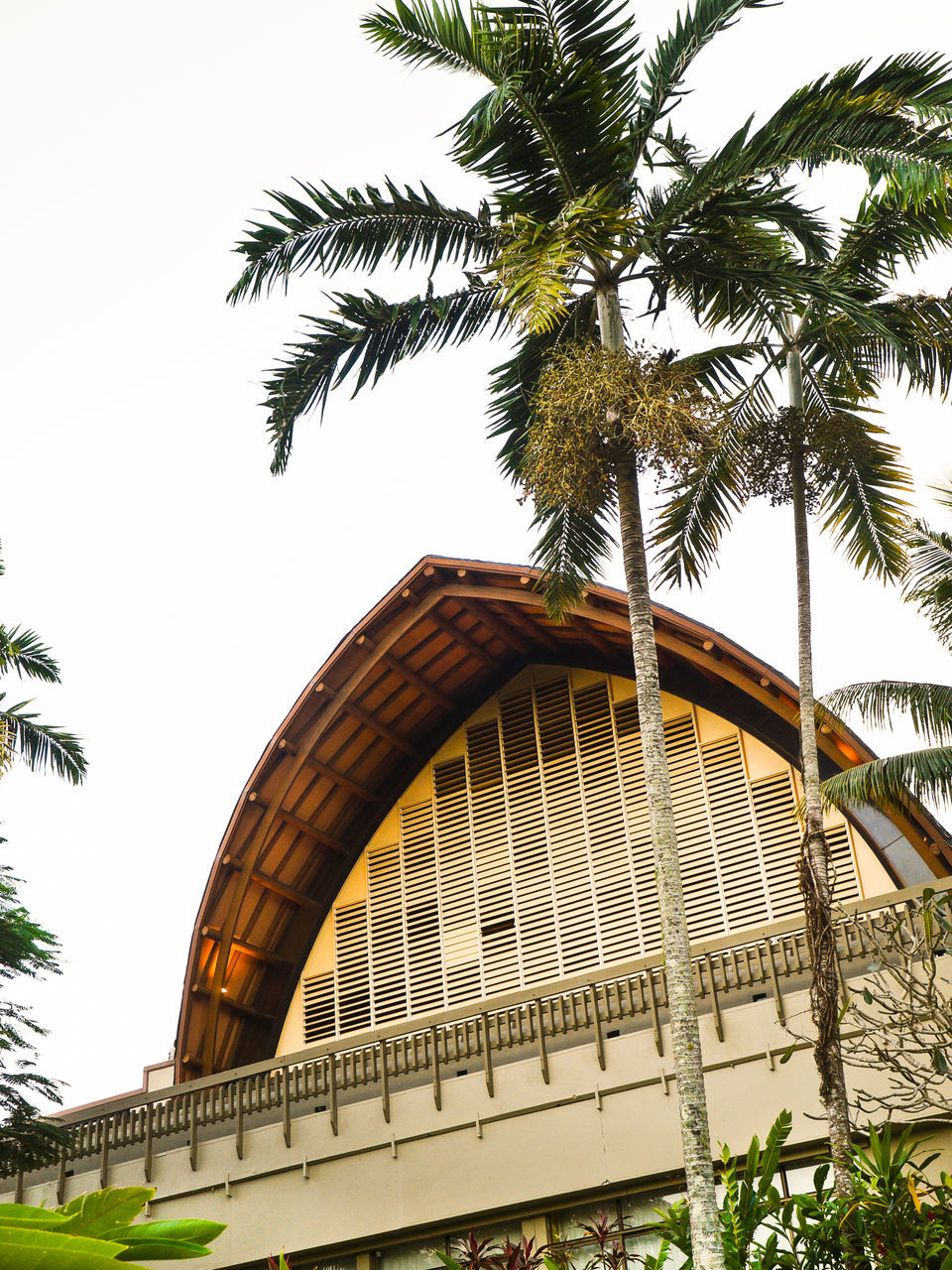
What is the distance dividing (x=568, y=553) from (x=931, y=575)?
3.64 metres

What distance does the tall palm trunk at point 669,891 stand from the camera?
716 cm

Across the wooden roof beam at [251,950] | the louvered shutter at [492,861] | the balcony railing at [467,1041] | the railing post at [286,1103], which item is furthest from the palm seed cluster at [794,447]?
the wooden roof beam at [251,950]

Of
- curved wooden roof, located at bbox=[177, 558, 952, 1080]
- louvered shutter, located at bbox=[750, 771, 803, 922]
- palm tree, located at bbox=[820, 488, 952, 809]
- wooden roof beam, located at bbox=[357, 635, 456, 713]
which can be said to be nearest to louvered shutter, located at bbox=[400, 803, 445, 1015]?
curved wooden roof, located at bbox=[177, 558, 952, 1080]

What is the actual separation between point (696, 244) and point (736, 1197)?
648 centimetres

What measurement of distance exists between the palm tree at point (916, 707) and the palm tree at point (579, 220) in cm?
305

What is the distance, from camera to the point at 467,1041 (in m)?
12.8

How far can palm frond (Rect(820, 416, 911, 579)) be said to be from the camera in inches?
440

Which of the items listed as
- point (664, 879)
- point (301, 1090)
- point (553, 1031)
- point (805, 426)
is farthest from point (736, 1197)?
point (301, 1090)

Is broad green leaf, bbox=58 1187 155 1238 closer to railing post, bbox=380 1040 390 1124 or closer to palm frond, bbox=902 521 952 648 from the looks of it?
palm frond, bbox=902 521 952 648

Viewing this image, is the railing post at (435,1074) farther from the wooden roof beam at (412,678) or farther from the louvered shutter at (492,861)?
the wooden roof beam at (412,678)

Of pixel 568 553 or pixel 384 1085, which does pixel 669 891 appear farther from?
pixel 384 1085

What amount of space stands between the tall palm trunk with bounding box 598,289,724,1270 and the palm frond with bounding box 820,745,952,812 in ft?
11.8

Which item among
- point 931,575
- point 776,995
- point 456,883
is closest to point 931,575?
point 931,575

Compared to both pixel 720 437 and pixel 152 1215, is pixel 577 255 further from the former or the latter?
pixel 152 1215
